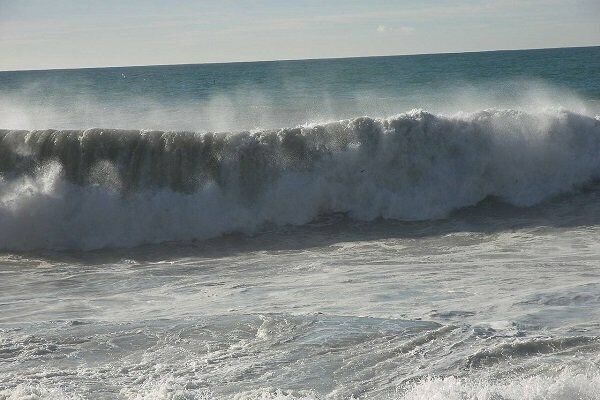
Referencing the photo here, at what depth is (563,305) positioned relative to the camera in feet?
29.6

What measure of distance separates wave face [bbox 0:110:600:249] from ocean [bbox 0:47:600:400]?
4cm

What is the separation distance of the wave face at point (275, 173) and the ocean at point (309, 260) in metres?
0.04

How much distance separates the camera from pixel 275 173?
1633 centimetres

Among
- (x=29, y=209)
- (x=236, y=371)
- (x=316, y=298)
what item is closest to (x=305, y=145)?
(x=29, y=209)

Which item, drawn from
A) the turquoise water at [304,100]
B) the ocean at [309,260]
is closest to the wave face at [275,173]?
the ocean at [309,260]

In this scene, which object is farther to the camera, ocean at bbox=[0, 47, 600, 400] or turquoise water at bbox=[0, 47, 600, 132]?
turquoise water at bbox=[0, 47, 600, 132]

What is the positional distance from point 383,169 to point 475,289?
6700 millimetres

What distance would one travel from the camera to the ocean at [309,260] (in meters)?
7.38

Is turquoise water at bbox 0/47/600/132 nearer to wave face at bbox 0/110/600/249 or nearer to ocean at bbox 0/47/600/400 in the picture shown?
wave face at bbox 0/110/600/249

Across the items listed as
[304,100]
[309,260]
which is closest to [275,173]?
[309,260]

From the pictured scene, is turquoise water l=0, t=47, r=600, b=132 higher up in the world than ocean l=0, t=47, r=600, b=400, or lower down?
higher up

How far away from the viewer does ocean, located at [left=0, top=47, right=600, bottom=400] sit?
7383 millimetres

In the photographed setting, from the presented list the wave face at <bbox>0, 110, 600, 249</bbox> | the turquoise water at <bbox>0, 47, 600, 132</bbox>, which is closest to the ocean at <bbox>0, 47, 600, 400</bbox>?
the wave face at <bbox>0, 110, 600, 249</bbox>

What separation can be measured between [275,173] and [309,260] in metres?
4.01
